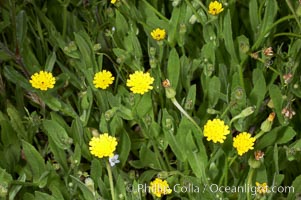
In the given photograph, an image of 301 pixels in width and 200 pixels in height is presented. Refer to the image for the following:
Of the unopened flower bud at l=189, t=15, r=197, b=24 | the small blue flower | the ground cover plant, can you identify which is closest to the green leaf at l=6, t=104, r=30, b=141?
the ground cover plant

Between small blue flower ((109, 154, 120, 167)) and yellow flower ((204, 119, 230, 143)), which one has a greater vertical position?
yellow flower ((204, 119, 230, 143))

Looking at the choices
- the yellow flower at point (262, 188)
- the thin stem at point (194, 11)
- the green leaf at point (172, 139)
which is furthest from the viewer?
the thin stem at point (194, 11)

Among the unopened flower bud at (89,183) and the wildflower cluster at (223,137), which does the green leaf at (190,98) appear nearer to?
the wildflower cluster at (223,137)

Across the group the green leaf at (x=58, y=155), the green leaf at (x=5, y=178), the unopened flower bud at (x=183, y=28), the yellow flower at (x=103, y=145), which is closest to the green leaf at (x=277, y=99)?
the unopened flower bud at (x=183, y=28)

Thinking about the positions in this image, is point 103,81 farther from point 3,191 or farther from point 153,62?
point 3,191

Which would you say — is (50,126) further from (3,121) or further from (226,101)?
(226,101)

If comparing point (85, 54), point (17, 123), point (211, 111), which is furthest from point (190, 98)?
point (17, 123)

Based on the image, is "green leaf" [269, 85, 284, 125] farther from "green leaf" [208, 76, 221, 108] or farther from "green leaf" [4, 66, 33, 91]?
"green leaf" [4, 66, 33, 91]
